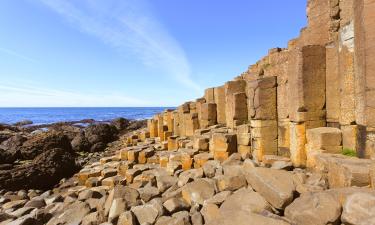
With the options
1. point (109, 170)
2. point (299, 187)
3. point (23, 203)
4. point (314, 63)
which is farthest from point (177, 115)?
point (299, 187)

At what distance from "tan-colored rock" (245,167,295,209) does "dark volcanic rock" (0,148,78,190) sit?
7.68m

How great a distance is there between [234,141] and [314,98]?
2.33 metres

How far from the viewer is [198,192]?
450cm

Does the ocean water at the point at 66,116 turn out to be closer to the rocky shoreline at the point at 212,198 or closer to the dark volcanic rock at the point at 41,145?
the dark volcanic rock at the point at 41,145

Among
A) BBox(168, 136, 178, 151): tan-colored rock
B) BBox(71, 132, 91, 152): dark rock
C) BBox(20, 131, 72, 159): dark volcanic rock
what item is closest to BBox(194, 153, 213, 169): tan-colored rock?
BBox(168, 136, 178, 151): tan-colored rock

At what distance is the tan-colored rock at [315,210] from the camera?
9.19ft

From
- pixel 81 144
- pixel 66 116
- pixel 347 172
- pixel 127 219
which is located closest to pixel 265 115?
pixel 347 172

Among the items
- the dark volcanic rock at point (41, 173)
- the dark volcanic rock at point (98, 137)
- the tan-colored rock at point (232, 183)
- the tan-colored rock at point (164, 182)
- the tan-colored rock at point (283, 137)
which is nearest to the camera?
the tan-colored rock at point (232, 183)

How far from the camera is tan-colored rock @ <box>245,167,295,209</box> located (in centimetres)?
328

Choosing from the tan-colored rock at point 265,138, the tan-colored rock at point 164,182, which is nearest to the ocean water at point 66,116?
the tan-colored rock at point 164,182

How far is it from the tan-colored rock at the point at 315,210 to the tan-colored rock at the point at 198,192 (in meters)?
1.57

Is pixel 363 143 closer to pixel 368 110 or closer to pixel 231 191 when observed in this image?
pixel 368 110

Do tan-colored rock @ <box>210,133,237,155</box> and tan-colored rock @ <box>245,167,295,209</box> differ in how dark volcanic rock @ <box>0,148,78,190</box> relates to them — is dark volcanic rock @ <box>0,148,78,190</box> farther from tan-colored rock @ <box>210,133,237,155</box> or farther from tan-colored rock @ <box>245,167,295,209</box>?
tan-colored rock @ <box>245,167,295,209</box>

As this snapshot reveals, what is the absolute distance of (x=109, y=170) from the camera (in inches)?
320
